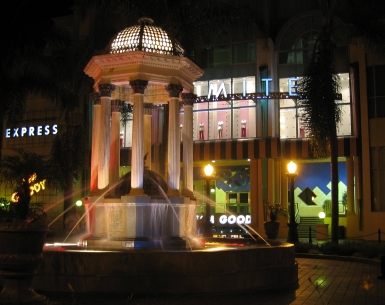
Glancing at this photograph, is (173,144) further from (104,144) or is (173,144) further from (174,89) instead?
(104,144)

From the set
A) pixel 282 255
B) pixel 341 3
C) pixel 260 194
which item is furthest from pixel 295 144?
pixel 282 255

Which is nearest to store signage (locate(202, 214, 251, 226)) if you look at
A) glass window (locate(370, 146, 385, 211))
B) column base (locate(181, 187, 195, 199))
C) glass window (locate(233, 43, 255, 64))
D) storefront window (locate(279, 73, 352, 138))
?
storefront window (locate(279, 73, 352, 138))

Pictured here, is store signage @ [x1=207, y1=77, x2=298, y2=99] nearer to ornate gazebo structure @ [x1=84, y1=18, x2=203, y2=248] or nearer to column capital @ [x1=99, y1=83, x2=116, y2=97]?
ornate gazebo structure @ [x1=84, y1=18, x2=203, y2=248]

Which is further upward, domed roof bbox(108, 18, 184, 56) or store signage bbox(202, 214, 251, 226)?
domed roof bbox(108, 18, 184, 56)

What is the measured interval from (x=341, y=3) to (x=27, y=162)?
726 inches

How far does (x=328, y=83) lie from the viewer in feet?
83.7

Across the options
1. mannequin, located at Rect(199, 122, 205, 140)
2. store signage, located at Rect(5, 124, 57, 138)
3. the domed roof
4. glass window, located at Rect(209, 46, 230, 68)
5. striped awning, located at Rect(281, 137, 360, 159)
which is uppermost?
glass window, located at Rect(209, 46, 230, 68)

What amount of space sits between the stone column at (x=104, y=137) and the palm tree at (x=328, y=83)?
11214mm

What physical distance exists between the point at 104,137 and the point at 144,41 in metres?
3.19

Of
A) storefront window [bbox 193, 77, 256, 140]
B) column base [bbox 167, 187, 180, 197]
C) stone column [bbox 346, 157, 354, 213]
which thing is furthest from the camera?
storefront window [bbox 193, 77, 256, 140]

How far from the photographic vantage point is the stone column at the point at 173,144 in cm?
1722

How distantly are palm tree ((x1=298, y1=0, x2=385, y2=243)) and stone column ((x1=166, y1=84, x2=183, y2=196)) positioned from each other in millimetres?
10010

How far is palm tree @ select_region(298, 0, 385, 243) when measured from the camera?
83.6ft

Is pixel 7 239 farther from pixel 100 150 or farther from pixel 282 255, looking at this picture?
pixel 100 150
